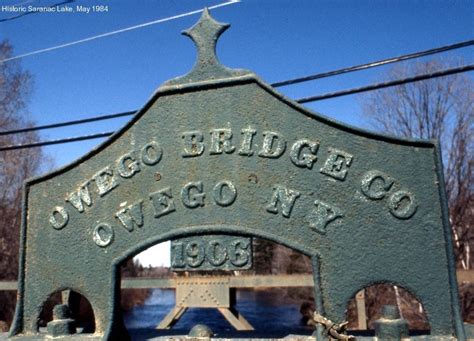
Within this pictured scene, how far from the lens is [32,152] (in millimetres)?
22891

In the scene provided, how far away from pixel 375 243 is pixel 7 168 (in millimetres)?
21797

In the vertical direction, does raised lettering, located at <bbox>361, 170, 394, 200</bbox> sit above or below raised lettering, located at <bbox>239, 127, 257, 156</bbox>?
below

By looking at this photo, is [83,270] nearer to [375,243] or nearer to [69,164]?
[69,164]

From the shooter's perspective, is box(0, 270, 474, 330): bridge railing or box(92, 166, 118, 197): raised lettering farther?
box(0, 270, 474, 330): bridge railing

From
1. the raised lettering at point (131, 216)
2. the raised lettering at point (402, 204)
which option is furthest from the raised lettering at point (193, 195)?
the raised lettering at point (402, 204)

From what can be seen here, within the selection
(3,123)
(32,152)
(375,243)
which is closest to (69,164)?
(375,243)

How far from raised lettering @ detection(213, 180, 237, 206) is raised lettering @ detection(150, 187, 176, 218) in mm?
293

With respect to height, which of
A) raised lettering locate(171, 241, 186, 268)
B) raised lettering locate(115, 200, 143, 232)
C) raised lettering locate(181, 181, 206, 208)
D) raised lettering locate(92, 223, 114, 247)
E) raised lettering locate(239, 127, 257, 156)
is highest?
raised lettering locate(239, 127, 257, 156)

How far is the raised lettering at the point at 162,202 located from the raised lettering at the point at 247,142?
537mm

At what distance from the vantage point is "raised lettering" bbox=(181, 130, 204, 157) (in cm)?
278

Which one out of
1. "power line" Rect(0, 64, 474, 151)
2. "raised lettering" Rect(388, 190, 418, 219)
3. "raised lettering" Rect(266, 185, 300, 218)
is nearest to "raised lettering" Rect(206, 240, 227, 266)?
"raised lettering" Rect(266, 185, 300, 218)

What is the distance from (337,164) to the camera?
2.55 metres

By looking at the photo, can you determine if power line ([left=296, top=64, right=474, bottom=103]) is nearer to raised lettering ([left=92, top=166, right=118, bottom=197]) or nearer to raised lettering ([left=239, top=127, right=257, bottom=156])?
raised lettering ([left=239, top=127, right=257, bottom=156])

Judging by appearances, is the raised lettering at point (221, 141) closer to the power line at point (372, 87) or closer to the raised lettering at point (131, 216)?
the raised lettering at point (131, 216)
